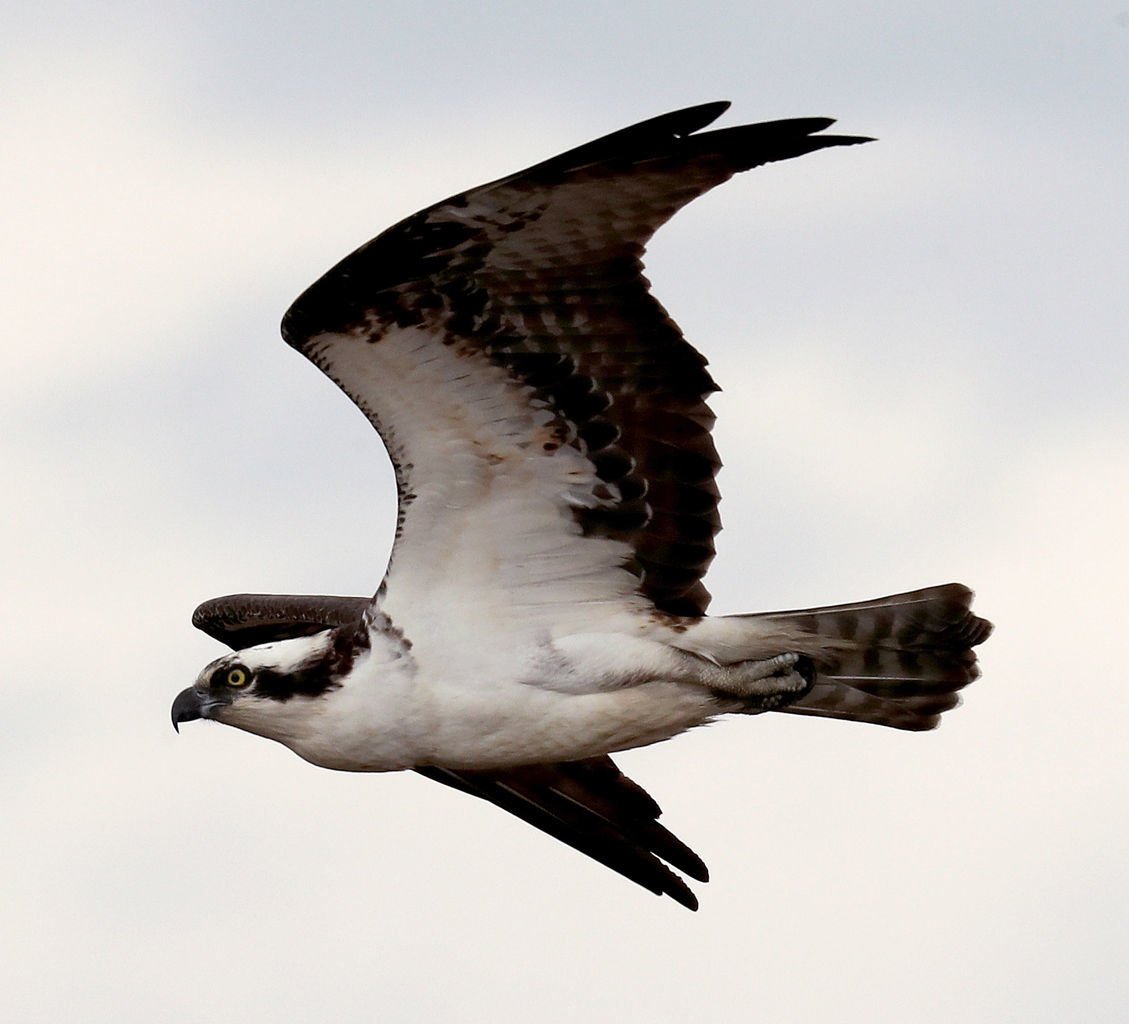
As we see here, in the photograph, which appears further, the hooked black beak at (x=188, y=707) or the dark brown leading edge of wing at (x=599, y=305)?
the hooked black beak at (x=188, y=707)

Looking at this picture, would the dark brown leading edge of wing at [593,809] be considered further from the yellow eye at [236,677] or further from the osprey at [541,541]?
the yellow eye at [236,677]

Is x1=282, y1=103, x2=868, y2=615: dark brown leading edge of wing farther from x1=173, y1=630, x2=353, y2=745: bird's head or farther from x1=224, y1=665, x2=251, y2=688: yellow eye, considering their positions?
x1=224, y1=665, x2=251, y2=688: yellow eye

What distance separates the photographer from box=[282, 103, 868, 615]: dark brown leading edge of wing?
34.7ft

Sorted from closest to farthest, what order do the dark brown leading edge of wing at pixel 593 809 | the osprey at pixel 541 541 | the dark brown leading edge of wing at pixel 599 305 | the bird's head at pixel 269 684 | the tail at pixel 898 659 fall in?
the dark brown leading edge of wing at pixel 599 305 → the osprey at pixel 541 541 → the bird's head at pixel 269 684 → the tail at pixel 898 659 → the dark brown leading edge of wing at pixel 593 809

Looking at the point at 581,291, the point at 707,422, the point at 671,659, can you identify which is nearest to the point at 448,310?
the point at 581,291

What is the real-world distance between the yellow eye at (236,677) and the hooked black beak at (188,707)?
20 centimetres

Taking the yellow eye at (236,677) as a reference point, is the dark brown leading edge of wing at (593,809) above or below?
below

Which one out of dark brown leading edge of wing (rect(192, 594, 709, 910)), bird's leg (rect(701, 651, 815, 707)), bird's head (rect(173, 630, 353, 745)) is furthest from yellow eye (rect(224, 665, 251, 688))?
bird's leg (rect(701, 651, 815, 707))

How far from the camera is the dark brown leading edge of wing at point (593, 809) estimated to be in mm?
13344

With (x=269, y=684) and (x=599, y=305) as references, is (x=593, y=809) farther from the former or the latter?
(x=599, y=305)

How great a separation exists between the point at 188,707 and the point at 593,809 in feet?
7.78

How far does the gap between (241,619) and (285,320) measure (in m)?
3.51

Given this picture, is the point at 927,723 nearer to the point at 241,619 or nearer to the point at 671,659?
the point at 671,659

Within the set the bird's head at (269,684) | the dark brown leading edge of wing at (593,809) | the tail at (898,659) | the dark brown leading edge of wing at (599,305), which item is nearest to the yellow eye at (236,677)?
the bird's head at (269,684)
